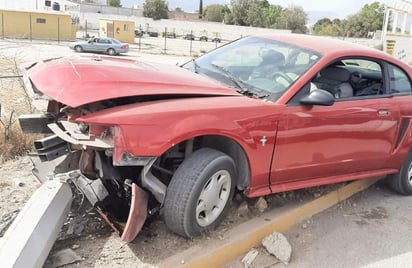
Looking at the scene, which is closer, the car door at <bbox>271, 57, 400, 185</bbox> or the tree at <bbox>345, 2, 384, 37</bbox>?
the car door at <bbox>271, 57, 400, 185</bbox>

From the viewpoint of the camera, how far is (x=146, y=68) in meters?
4.03

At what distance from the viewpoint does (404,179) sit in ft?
18.0

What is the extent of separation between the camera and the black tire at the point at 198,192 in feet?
11.3

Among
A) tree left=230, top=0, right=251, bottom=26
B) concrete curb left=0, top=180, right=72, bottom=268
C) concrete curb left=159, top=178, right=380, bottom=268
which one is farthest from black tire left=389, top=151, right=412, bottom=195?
tree left=230, top=0, right=251, bottom=26

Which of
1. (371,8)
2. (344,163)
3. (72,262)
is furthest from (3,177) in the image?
(371,8)

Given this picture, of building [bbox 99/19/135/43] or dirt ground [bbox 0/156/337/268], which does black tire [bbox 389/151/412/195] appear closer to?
dirt ground [bbox 0/156/337/268]

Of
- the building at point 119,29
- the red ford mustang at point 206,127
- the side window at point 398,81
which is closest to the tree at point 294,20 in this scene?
the building at point 119,29

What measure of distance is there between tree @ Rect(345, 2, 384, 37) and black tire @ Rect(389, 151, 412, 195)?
291ft

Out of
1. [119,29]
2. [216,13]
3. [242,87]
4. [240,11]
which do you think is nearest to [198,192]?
[242,87]

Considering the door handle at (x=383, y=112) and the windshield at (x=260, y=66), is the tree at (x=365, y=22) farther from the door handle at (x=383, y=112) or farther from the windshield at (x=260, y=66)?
the windshield at (x=260, y=66)

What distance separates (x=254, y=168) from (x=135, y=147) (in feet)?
3.89

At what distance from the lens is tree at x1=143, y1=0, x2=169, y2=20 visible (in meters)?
80.1

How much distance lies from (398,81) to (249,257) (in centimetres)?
284

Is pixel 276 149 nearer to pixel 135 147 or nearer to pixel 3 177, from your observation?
pixel 135 147
